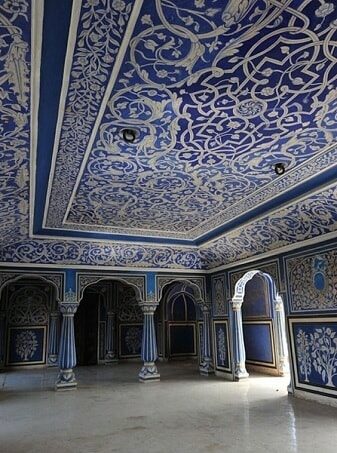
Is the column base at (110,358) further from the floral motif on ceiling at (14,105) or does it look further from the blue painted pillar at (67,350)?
the floral motif on ceiling at (14,105)

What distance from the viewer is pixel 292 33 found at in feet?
6.11

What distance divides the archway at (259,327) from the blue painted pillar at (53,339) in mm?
4434

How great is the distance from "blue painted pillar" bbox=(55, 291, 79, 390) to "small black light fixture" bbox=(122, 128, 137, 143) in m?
4.04

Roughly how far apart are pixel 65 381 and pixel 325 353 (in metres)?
3.82

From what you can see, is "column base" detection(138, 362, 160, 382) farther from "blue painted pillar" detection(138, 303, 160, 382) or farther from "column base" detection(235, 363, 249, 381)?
"column base" detection(235, 363, 249, 381)

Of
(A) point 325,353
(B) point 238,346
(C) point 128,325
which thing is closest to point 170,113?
(A) point 325,353

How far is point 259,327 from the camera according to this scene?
283 inches

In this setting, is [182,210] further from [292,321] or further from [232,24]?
[232,24]

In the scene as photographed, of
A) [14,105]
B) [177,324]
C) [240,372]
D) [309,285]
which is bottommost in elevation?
[240,372]

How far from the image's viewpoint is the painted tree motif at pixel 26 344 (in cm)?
870

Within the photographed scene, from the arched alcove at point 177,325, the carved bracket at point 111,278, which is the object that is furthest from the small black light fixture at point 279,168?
the arched alcove at point 177,325

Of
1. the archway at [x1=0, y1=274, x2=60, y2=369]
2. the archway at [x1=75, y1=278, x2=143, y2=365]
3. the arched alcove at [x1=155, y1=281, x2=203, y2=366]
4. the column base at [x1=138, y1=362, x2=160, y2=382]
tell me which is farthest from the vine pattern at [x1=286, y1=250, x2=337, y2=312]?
the archway at [x1=0, y1=274, x2=60, y2=369]

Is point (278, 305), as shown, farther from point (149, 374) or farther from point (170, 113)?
point (170, 113)

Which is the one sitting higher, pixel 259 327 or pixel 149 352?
pixel 259 327
